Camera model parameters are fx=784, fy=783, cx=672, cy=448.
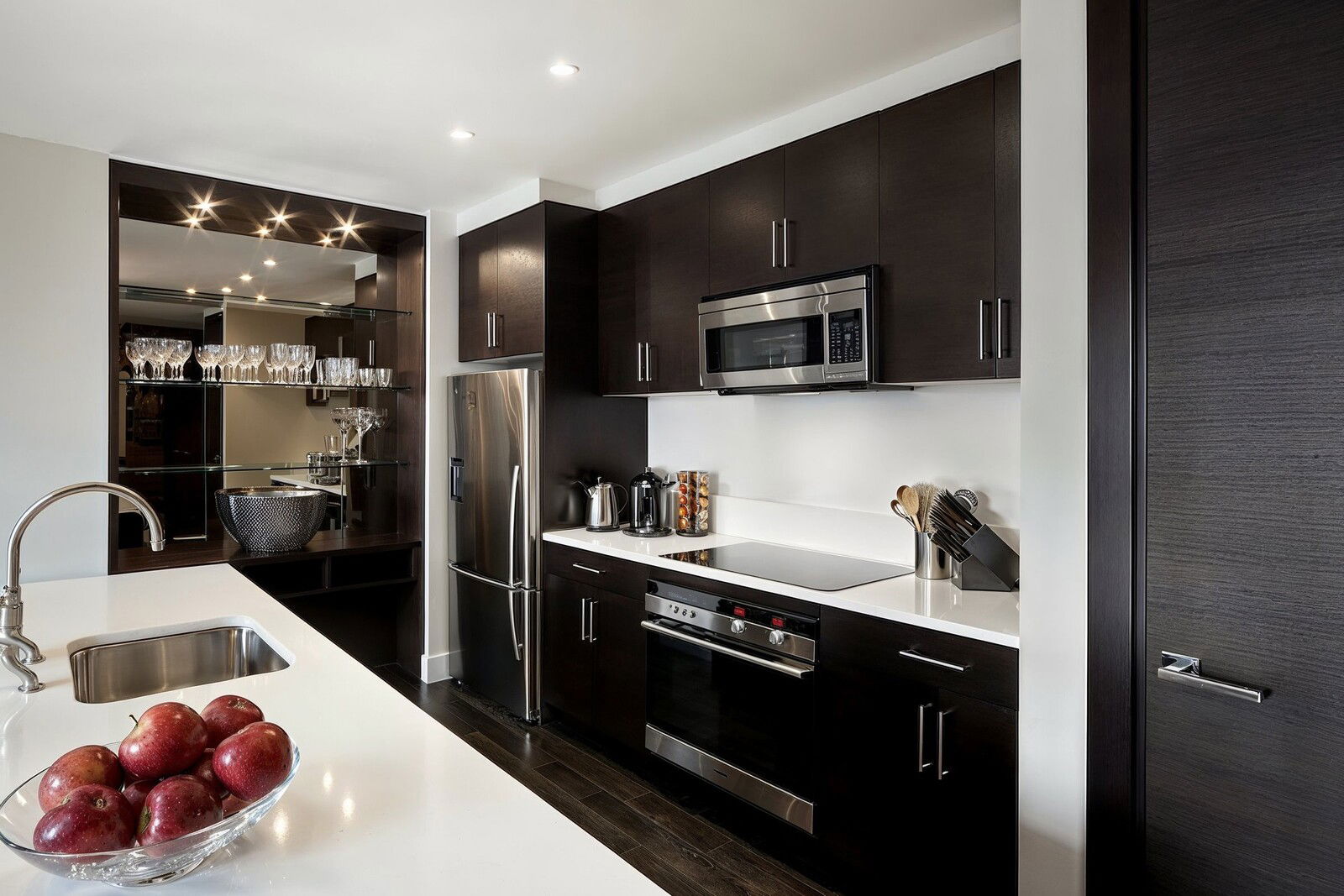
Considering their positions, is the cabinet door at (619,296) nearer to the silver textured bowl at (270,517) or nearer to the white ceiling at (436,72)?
the white ceiling at (436,72)

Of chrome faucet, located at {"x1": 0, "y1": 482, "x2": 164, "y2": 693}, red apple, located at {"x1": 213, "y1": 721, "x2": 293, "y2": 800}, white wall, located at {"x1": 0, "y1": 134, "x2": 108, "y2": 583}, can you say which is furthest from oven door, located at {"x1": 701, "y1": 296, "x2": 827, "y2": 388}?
white wall, located at {"x1": 0, "y1": 134, "x2": 108, "y2": 583}

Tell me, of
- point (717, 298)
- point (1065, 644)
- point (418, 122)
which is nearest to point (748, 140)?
point (717, 298)

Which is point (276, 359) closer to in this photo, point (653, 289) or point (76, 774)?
point (653, 289)

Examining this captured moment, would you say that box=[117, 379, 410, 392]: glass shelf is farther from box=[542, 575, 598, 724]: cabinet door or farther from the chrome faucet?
the chrome faucet

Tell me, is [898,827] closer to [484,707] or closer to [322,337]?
[484,707]

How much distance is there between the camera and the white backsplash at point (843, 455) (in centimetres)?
252

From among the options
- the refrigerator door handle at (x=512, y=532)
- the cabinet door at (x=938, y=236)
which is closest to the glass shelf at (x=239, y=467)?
the refrigerator door handle at (x=512, y=532)

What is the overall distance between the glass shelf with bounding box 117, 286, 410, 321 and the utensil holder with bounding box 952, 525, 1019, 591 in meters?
3.09

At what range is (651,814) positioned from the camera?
8.91 ft

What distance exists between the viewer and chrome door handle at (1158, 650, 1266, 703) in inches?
55.0

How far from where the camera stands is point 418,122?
2.91m

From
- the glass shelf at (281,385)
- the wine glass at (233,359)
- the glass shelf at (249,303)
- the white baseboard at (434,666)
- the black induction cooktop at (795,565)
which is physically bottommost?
the white baseboard at (434,666)

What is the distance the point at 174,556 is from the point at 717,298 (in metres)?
2.64

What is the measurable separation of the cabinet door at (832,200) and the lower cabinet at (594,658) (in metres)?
1.39
